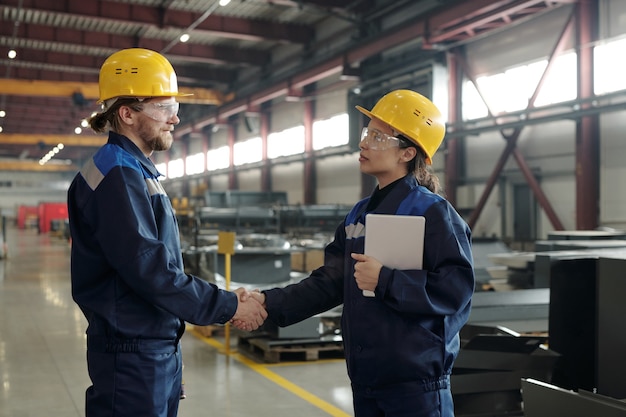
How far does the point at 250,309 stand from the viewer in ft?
8.99

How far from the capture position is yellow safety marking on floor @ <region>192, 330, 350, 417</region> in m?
5.18

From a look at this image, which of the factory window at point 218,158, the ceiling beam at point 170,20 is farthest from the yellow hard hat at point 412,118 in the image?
the factory window at point 218,158

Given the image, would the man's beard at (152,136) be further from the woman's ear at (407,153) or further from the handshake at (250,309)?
the woman's ear at (407,153)

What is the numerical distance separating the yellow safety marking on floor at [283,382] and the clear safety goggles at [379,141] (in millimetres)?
3107

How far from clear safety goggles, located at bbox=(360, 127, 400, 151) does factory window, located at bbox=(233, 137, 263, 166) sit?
77.3ft

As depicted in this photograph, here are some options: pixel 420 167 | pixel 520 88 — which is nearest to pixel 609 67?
pixel 520 88

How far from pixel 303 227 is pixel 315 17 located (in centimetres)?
669

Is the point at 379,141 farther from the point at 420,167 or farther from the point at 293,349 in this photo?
the point at 293,349

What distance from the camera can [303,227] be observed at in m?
17.2

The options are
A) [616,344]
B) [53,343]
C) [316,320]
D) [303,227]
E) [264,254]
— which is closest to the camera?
[616,344]

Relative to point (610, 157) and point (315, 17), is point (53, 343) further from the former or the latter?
point (315, 17)

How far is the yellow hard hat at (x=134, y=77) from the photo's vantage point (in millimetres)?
2541

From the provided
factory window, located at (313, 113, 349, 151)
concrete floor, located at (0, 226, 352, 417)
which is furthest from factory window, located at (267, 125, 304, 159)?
concrete floor, located at (0, 226, 352, 417)

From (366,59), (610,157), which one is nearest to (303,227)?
(366,59)
